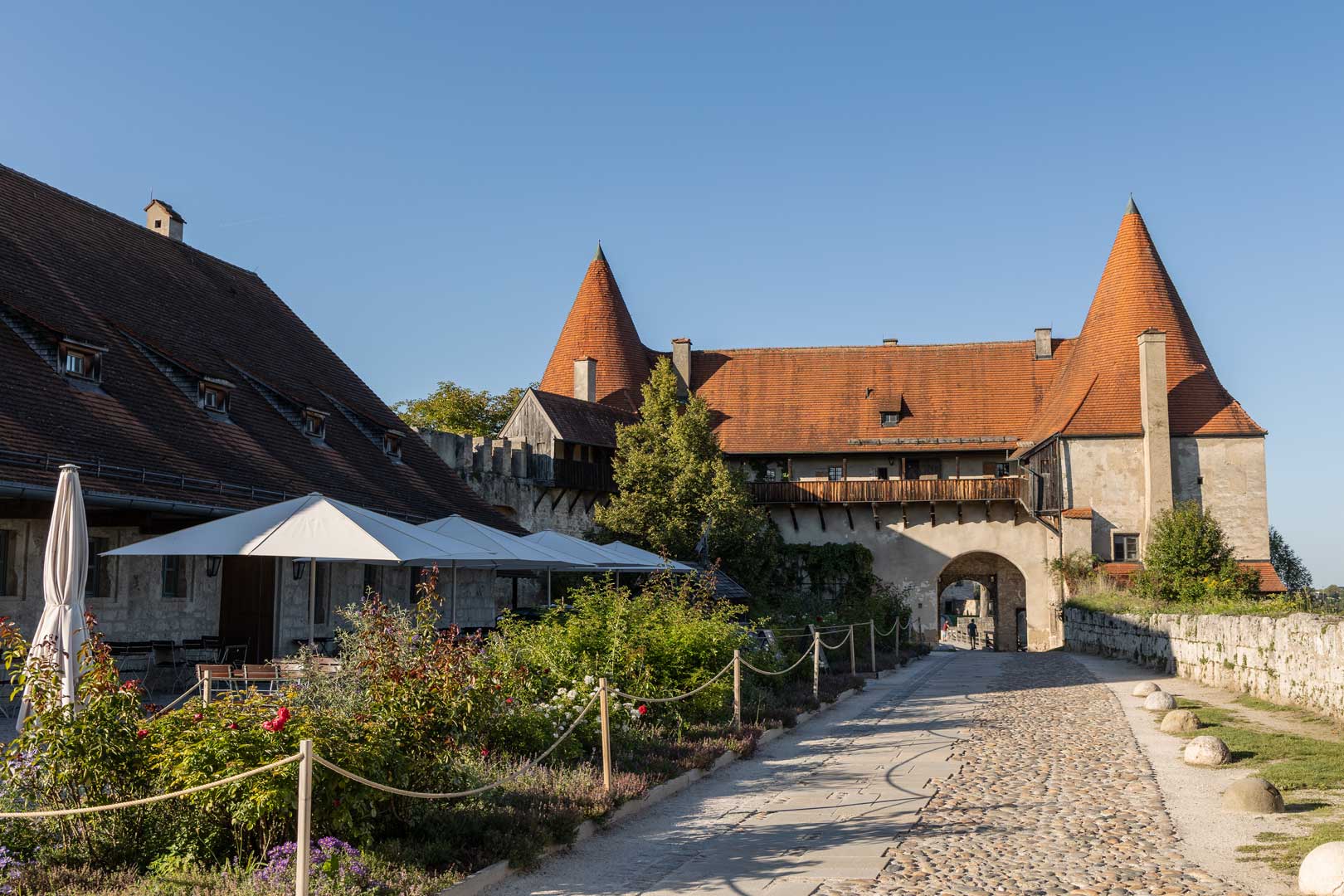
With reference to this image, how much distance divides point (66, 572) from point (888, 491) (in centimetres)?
3173

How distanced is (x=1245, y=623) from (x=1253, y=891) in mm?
11543

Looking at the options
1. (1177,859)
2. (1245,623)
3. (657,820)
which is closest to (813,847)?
(657,820)

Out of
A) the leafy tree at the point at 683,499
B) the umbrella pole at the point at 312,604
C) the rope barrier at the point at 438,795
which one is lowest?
the rope barrier at the point at 438,795

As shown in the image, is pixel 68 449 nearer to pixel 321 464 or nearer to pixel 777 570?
pixel 321 464

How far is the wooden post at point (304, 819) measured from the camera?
526 centimetres

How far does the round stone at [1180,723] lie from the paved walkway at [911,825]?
1.67 feet

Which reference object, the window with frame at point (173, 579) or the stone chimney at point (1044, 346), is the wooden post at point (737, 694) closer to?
the window with frame at point (173, 579)

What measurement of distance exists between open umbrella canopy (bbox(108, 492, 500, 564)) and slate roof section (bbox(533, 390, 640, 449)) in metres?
21.4

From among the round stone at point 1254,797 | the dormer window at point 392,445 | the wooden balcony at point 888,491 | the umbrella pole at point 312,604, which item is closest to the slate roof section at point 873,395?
the wooden balcony at point 888,491

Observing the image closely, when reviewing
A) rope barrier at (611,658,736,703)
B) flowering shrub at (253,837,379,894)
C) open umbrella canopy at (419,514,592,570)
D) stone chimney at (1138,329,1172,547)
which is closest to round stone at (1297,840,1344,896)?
flowering shrub at (253,837,379,894)

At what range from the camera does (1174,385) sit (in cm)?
3641

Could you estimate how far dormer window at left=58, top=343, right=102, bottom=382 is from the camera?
1588 centimetres

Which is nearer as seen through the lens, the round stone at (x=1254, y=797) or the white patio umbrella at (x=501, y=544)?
the round stone at (x=1254, y=797)

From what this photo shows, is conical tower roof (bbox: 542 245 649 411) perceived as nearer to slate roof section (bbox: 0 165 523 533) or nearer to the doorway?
slate roof section (bbox: 0 165 523 533)
